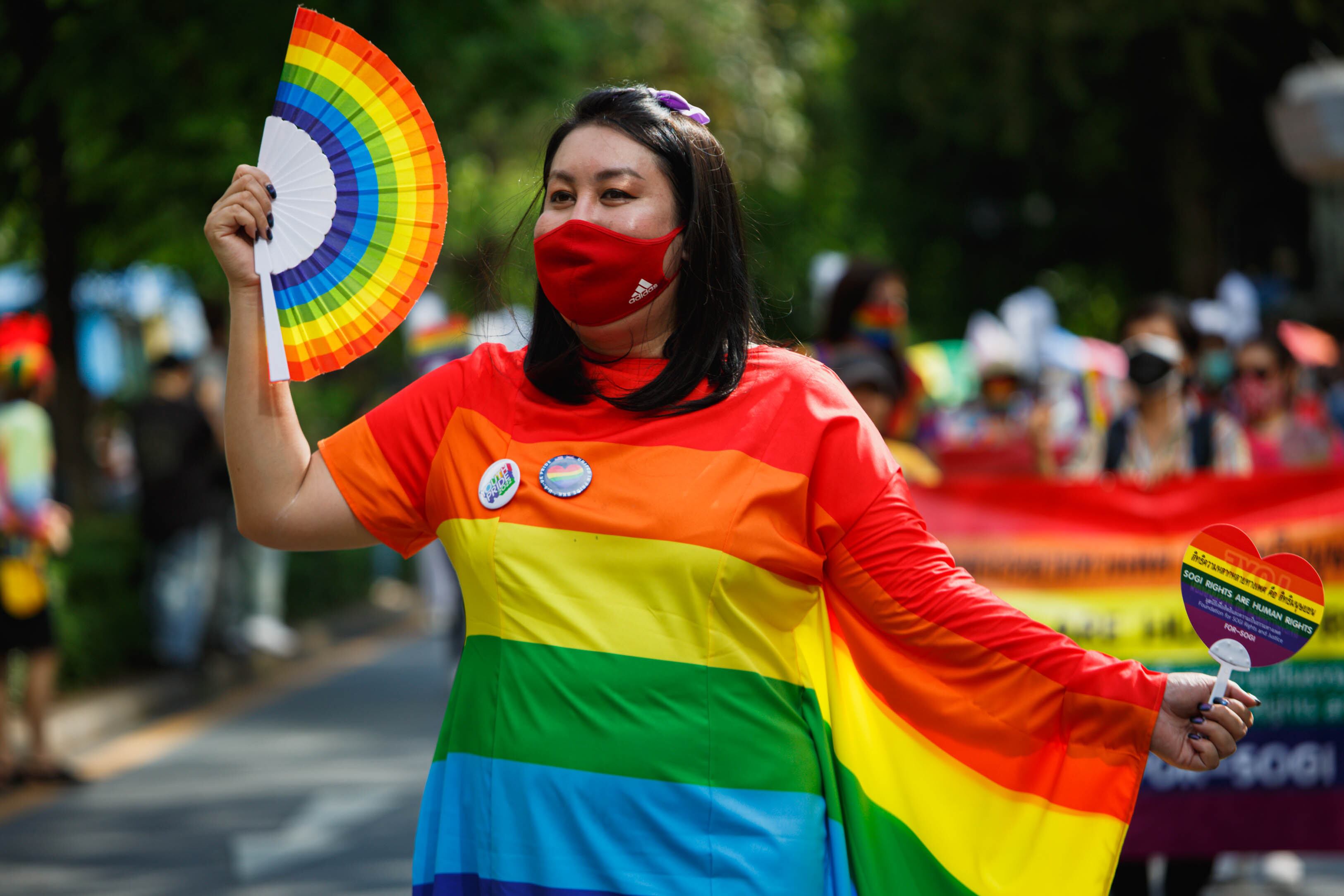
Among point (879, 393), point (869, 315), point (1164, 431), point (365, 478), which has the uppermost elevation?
point (365, 478)

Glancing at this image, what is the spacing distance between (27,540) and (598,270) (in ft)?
19.3

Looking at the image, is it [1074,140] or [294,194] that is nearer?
[294,194]

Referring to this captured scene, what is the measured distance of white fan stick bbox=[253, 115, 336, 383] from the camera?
234 centimetres

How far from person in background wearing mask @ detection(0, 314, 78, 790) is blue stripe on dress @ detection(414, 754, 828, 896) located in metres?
5.75

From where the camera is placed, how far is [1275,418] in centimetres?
816

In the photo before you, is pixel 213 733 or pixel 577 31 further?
pixel 577 31

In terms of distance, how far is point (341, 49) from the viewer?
2367 mm

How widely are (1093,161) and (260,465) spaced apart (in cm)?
2138

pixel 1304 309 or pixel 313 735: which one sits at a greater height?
pixel 1304 309

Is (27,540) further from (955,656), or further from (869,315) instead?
(955,656)

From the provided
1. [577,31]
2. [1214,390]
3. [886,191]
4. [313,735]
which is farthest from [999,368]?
[886,191]

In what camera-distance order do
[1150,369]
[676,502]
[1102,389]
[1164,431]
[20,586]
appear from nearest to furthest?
[676,502], [1150,369], [1164,431], [20,586], [1102,389]

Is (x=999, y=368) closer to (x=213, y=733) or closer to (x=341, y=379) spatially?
(x=213, y=733)

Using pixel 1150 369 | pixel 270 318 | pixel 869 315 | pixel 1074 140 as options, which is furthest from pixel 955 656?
pixel 1074 140
